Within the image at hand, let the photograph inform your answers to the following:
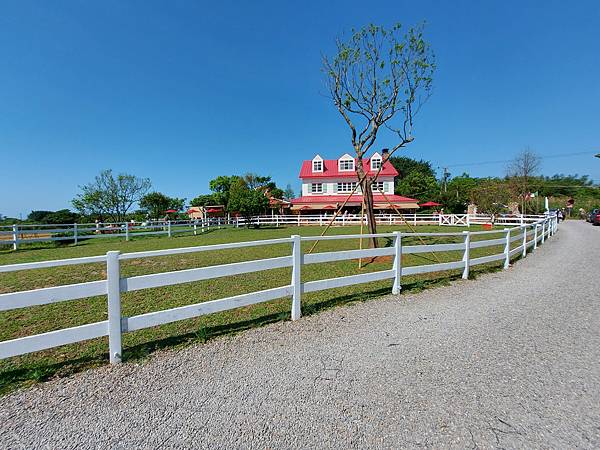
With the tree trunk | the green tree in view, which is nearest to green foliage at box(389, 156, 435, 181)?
the green tree

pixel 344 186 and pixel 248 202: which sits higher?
pixel 344 186

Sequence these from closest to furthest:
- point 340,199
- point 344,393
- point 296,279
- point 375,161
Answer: point 344,393 < point 296,279 < point 340,199 < point 375,161

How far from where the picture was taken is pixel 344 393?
8.23 feet

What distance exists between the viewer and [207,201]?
50719 millimetres

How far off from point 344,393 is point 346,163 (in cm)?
3596

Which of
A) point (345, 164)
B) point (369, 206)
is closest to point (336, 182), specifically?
point (345, 164)

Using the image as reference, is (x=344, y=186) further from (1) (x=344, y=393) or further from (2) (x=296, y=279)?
(1) (x=344, y=393)

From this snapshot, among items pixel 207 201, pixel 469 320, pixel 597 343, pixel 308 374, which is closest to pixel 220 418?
pixel 308 374

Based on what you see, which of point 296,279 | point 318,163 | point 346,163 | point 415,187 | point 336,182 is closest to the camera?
point 296,279

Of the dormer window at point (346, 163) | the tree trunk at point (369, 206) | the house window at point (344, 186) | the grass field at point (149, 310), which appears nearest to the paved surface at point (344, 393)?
the grass field at point (149, 310)

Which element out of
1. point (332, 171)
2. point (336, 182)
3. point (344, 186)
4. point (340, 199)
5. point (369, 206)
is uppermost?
point (332, 171)

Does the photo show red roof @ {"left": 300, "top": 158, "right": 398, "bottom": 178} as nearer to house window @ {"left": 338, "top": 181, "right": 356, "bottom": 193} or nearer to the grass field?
house window @ {"left": 338, "top": 181, "right": 356, "bottom": 193}

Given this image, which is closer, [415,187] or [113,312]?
[113,312]

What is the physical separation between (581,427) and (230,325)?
11.8 feet
